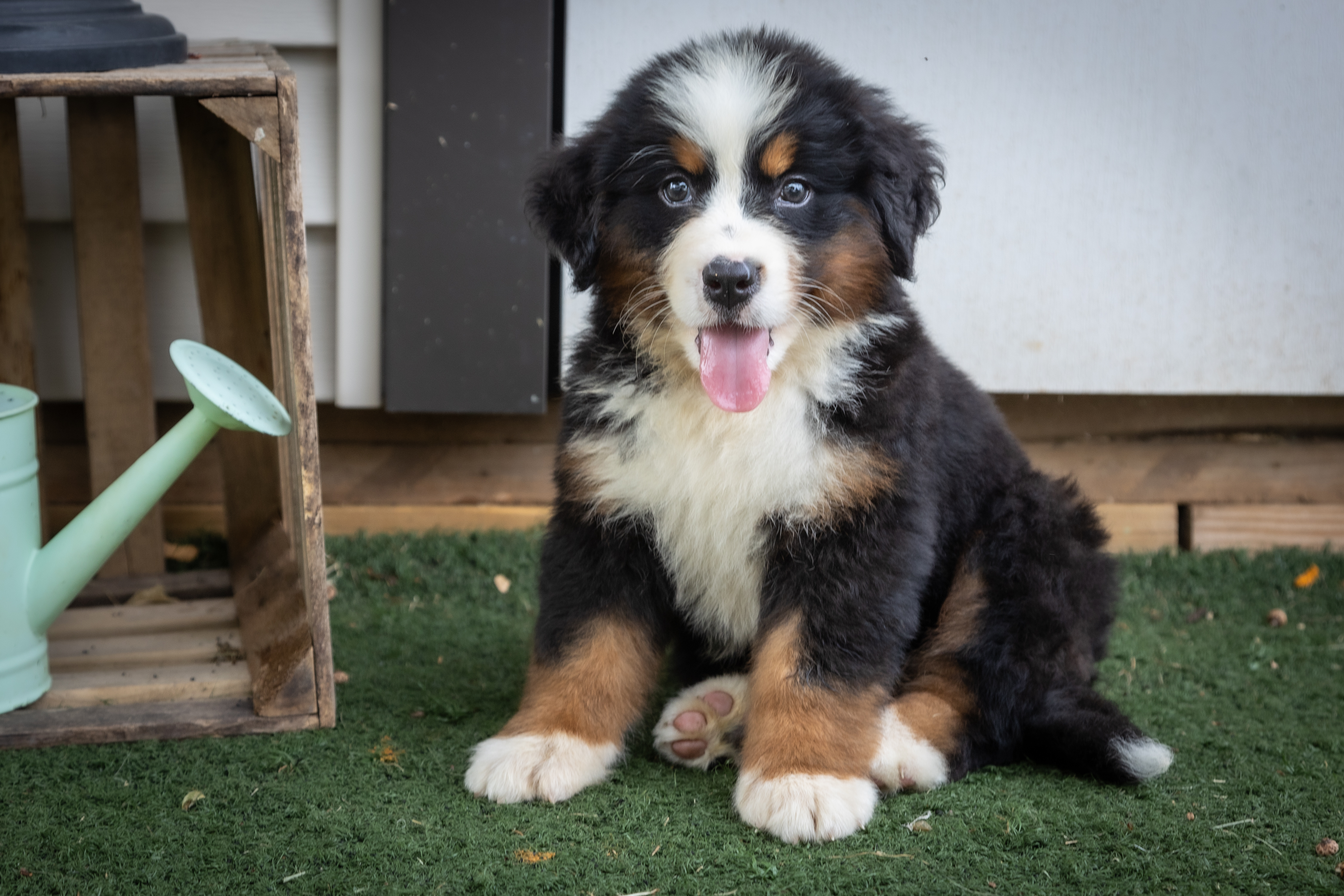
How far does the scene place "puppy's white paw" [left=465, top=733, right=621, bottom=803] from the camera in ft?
6.97

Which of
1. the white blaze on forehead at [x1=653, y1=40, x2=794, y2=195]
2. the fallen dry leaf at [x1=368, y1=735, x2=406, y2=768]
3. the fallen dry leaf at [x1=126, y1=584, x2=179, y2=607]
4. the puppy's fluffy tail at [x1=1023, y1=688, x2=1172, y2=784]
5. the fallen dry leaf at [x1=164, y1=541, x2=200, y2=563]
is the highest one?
the white blaze on forehead at [x1=653, y1=40, x2=794, y2=195]

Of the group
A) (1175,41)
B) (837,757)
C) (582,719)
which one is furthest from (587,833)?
(1175,41)

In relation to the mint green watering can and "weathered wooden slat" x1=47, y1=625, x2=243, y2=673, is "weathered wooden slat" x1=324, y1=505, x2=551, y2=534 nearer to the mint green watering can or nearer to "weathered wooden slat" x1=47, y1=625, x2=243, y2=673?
"weathered wooden slat" x1=47, y1=625, x2=243, y2=673

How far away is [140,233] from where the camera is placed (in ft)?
10.5

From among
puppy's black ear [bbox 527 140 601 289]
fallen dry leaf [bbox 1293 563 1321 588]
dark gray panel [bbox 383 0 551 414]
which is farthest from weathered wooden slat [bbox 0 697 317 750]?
fallen dry leaf [bbox 1293 563 1321 588]

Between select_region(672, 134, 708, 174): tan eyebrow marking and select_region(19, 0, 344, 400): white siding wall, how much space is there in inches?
55.2

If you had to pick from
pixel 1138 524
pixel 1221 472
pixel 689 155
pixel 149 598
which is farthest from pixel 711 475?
pixel 1221 472

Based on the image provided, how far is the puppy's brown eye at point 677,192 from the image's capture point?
83.4 inches

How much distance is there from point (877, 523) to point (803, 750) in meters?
0.41

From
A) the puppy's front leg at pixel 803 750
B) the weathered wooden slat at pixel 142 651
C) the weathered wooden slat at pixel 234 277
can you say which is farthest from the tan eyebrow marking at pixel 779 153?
the weathered wooden slat at pixel 142 651

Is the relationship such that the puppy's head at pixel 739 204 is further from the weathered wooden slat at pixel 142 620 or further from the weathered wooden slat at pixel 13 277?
the weathered wooden slat at pixel 13 277

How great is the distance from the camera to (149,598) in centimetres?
309

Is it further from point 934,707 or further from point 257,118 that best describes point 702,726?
point 257,118

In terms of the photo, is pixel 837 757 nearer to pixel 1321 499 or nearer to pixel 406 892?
pixel 406 892
